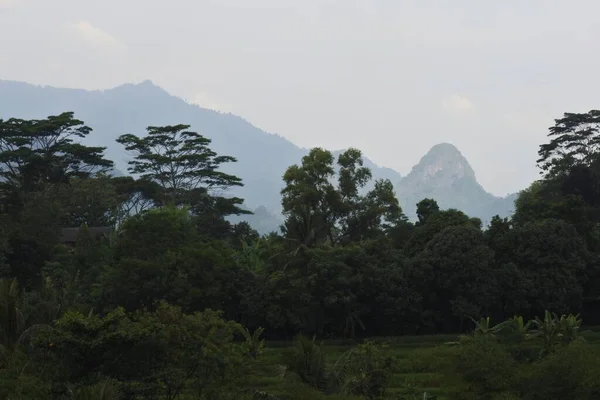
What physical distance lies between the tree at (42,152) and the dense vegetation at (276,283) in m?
0.14

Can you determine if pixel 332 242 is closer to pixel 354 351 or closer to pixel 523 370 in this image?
pixel 354 351

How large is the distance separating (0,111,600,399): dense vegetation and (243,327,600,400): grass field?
156 millimetres

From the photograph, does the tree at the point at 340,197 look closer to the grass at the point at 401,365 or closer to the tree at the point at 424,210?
the tree at the point at 424,210

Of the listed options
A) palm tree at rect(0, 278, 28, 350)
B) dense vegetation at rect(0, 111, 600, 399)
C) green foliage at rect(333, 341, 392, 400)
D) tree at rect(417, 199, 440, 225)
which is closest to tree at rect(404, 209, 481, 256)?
dense vegetation at rect(0, 111, 600, 399)

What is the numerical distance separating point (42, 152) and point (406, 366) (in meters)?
33.8

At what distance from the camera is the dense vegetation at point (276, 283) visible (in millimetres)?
17297

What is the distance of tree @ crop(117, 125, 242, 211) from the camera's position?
195 feet

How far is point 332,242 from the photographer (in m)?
44.7

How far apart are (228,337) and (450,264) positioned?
64.4 ft

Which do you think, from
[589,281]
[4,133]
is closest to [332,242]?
[589,281]

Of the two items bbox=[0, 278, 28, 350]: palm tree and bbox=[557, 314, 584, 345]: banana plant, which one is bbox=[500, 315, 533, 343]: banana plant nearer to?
bbox=[557, 314, 584, 345]: banana plant

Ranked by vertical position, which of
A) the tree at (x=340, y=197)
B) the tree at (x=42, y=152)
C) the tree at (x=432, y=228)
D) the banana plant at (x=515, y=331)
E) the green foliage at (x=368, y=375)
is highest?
the tree at (x=42, y=152)

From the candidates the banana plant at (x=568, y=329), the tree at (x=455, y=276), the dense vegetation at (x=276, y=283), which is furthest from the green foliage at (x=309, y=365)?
the tree at (x=455, y=276)

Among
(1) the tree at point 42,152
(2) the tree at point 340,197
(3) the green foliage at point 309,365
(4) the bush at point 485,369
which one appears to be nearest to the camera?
(4) the bush at point 485,369
